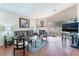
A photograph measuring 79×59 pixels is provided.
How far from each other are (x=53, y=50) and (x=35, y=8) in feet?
3.66

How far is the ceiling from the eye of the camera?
2.42m

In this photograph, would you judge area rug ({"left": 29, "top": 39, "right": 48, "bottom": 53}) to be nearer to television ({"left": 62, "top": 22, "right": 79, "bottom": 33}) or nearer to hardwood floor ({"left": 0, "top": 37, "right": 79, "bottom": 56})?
hardwood floor ({"left": 0, "top": 37, "right": 79, "bottom": 56})

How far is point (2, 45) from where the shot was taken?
2.41 meters

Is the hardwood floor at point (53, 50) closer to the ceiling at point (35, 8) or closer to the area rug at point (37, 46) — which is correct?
the area rug at point (37, 46)

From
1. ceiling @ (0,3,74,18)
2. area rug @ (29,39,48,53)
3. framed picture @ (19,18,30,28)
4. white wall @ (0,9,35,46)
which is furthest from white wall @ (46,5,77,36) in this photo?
white wall @ (0,9,35,46)

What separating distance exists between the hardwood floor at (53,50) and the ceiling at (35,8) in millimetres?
668

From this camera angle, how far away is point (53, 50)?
8.26 ft

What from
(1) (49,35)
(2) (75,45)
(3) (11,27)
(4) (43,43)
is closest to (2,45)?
(3) (11,27)

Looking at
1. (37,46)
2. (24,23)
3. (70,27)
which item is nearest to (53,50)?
(37,46)

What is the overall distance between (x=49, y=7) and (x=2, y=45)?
1.43 metres

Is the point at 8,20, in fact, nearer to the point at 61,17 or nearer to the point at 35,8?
the point at 35,8

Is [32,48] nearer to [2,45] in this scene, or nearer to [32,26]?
[32,26]

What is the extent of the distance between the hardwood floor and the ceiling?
668mm

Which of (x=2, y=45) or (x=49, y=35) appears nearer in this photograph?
(x=2, y=45)
